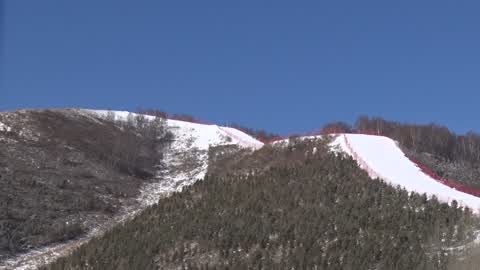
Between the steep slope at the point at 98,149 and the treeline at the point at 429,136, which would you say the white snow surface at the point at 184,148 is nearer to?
the steep slope at the point at 98,149

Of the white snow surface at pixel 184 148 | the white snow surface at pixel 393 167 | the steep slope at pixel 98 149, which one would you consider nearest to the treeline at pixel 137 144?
the steep slope at pixel 98 149

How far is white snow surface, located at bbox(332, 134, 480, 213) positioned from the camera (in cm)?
2193

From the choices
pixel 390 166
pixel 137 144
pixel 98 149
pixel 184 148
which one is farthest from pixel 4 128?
pixel 390 166

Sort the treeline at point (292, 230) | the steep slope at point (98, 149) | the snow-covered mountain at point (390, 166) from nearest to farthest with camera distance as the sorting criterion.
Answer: the treeline at point (292, 230) < the snow-covered mountain at point (390, 166) < the steep slope at point (98, 149)

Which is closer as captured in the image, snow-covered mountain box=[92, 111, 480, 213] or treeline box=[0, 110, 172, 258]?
snow-covered mountain box=[92, 111, 480, 213]

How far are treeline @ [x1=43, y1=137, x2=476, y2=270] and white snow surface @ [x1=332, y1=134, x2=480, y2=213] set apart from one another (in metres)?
0.78

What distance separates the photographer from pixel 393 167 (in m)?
26.4

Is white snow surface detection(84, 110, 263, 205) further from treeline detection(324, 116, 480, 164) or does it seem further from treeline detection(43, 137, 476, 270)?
treeline detection(324, 116, 480, 164)

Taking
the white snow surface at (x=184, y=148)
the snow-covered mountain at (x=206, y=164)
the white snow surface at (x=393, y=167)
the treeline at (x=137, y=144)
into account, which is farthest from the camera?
the treeline at (x=137, y=144)

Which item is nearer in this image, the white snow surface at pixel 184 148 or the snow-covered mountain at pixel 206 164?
the snow-covered mountain at pixel 206 164

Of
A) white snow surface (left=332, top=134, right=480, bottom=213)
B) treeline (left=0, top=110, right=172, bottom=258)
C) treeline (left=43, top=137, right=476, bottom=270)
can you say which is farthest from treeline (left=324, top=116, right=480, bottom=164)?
treeline (left=43, top=137, right=476, bottom=270)

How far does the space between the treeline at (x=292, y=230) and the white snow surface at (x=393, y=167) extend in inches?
30.6

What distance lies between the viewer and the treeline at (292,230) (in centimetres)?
1745

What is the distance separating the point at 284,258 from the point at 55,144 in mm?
25389
